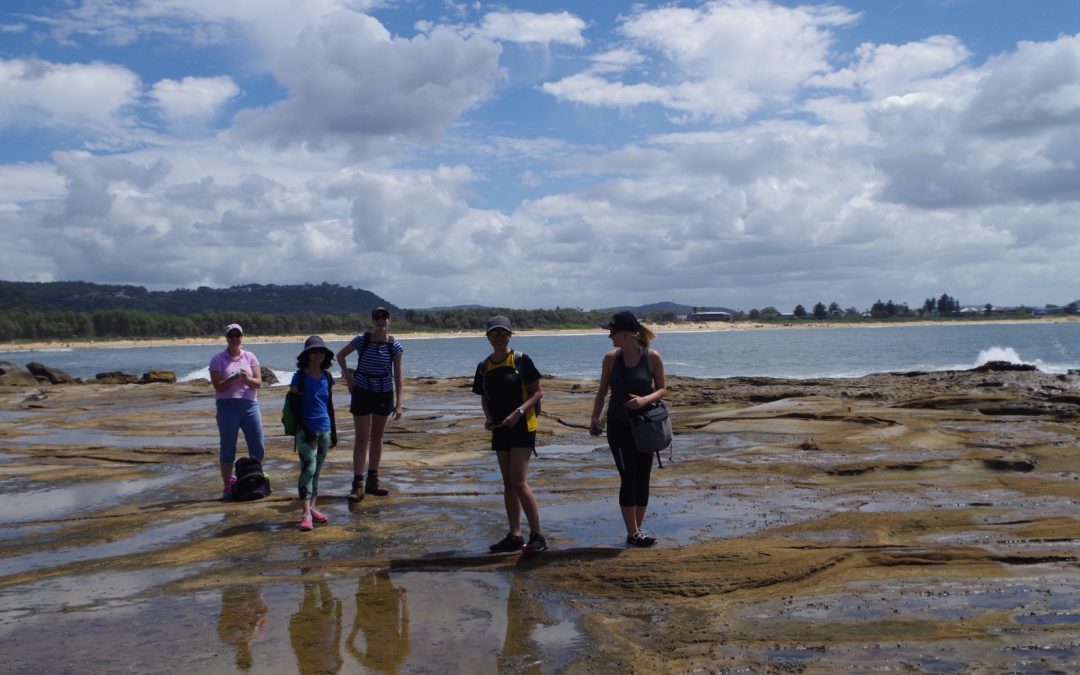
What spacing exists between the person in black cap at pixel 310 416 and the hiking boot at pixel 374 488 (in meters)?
1.36

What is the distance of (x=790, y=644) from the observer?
4605mm

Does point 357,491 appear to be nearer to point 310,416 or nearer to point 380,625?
point 310,416

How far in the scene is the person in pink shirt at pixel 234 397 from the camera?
28.9 ft

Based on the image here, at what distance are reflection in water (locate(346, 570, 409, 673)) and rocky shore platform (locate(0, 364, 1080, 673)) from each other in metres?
0.02

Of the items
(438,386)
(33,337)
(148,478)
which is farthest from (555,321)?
(148,478)

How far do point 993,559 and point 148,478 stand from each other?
9665mm

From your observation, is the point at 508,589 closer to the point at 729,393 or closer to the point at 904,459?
the point at 904,459

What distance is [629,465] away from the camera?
22.1 ft

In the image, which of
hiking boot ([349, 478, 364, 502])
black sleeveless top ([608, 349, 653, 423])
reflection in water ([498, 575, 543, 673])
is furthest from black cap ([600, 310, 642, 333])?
hiking boot ([349, 478, 364, 502])

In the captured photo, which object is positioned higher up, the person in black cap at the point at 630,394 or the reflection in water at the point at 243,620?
the person in black cap at the point at 630,394

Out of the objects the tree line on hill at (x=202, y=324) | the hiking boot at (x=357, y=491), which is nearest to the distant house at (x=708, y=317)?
the tree line on hill at (x=202, y=324)

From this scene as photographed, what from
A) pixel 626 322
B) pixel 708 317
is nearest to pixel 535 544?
pixel 626 322

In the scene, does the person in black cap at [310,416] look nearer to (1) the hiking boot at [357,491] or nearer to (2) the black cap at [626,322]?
(1) the hiking boot at [357,491]

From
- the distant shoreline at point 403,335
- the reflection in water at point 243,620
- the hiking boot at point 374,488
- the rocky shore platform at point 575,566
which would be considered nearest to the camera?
the rocky shore platform at point 575,566
